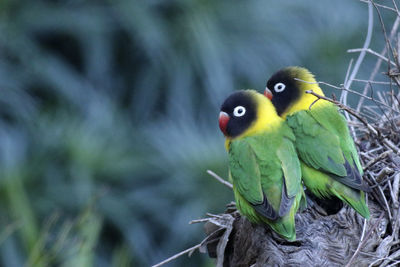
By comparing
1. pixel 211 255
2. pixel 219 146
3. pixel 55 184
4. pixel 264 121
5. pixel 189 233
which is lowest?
pixel 189 233

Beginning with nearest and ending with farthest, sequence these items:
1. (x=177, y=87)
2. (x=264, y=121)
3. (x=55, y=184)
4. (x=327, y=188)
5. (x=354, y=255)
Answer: (x=354, y=255)
(x=327, y=188)
(x=264, y=121)
(x=55, y=184)
(x=177, y=87)

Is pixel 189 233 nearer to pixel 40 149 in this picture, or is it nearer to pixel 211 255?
pixel 40 149

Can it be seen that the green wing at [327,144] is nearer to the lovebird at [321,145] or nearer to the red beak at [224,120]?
the lovebird at [321,145]

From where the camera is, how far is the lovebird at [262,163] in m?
2.33

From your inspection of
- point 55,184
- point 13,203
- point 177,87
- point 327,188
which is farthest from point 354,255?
point 177,87

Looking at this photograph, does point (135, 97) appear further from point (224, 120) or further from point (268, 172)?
point (268, 172)

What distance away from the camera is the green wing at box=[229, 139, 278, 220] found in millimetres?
2334

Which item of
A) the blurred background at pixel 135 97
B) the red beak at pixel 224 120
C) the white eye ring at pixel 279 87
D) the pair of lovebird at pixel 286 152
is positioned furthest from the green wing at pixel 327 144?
the blurred background at pixel 135 97

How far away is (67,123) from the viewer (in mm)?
5922

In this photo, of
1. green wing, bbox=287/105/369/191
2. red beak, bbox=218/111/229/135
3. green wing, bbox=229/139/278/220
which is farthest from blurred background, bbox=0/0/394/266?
green wing, bbox=287/105/369/191

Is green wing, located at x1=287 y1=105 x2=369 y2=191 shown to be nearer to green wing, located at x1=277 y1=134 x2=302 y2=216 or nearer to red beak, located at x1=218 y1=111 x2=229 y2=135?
green wing, located at x1=277 y1=134 x2=302 y2=216

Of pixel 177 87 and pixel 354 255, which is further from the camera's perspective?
pixel 177 87

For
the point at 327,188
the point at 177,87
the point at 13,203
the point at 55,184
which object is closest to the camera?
the point at 327,188

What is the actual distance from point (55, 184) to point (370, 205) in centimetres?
369
